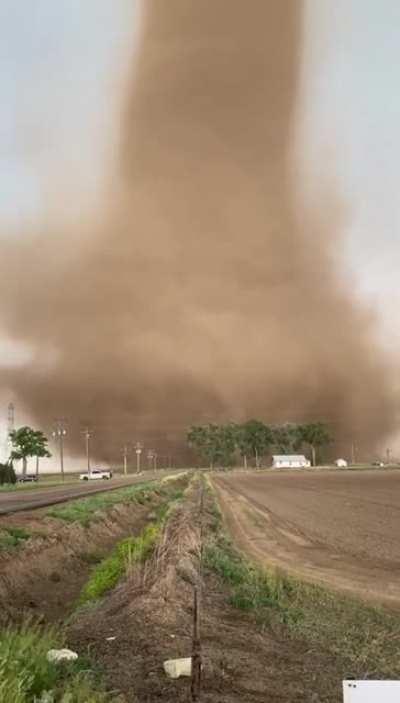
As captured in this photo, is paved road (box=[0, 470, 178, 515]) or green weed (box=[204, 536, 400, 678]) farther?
paved road (box=[0, 470, 178, 515])

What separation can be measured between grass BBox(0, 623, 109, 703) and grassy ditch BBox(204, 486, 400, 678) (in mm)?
4510

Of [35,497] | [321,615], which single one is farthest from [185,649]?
[35,497]

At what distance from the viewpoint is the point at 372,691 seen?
444cm

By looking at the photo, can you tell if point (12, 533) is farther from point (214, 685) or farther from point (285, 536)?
point (214, 685)

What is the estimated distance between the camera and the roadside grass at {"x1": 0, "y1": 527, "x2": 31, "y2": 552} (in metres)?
24.7

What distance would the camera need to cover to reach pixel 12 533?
90.9 ft

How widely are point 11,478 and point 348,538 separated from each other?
→ 102 metres

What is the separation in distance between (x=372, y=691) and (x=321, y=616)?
39.7ft

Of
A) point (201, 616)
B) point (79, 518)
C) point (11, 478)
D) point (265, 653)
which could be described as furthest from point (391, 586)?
point (11, 478)

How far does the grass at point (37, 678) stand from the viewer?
679cm

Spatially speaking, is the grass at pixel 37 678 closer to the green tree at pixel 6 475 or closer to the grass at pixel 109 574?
the grass at pixel 109 574

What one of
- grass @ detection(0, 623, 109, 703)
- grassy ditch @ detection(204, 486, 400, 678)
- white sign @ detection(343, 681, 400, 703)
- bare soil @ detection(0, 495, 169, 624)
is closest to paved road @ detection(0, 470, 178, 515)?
bare soil @ detection(0, 495, 169, 624)

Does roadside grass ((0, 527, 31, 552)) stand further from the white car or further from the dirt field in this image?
the white car

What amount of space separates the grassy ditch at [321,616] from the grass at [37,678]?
14.8 ft
